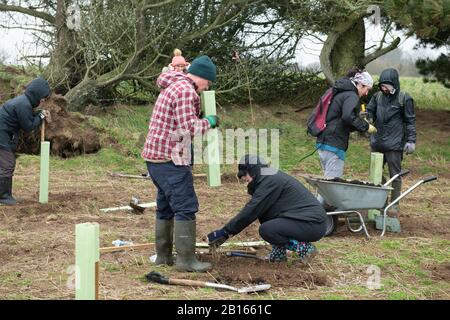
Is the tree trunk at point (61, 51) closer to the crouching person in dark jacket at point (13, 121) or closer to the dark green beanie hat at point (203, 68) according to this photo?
the crouching person in dark jacket at point (13, 121)

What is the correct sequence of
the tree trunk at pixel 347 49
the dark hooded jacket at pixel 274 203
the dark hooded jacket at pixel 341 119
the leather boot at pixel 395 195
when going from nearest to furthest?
the dark hooded jacket at pixel 274 203
the dark hooded jacket at pixel 341 119
the leather boot at pixel 395 195
the tree trunk at pixel 347 49

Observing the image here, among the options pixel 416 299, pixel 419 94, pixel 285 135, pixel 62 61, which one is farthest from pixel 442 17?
pixel 419 94

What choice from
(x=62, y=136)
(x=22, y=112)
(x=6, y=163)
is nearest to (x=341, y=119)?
(x=22, y=112)

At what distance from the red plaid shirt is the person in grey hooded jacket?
3373 millimetres

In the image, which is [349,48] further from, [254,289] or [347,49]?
[254,289]

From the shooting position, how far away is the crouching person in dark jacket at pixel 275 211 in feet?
19.0

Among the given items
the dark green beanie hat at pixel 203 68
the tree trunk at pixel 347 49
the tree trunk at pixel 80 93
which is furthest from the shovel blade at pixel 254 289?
the tree trunk at pixel 347 49

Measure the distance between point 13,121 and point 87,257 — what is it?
5098 millimetres

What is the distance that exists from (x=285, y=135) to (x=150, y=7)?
141 inches

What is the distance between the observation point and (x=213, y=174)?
20.6 ft

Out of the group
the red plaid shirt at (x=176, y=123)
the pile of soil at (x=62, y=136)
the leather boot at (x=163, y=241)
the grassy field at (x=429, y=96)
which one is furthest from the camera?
the grassy field at (x=429, y=96)

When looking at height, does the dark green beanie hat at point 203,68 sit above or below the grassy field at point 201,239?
above

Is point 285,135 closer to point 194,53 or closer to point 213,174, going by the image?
point 194,53

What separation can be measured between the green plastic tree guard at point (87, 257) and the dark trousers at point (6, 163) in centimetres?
500
